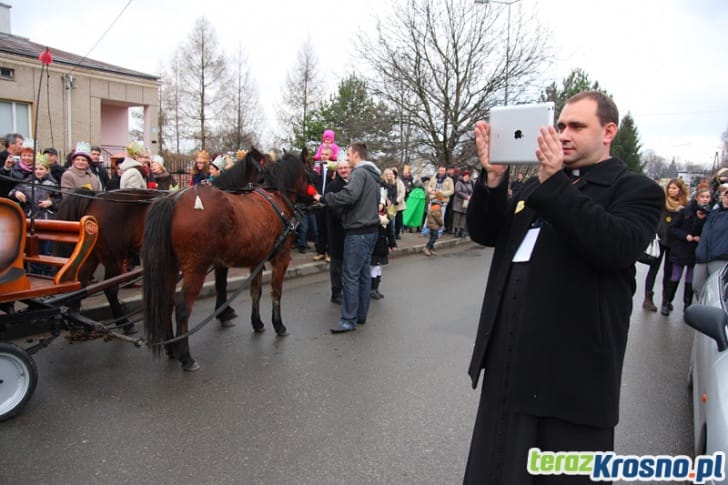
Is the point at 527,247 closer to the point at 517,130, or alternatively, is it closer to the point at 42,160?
the point at 517,130

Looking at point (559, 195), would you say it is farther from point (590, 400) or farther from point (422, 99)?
point (422, 99)

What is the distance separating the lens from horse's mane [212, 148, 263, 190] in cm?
553

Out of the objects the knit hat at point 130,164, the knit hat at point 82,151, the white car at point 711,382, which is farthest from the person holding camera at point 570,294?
the knit hat at point 82,151

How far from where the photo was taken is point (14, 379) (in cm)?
342

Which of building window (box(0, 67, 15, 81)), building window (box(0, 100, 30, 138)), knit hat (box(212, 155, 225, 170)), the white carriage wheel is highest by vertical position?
building window (box(0, 67, 15, 81))

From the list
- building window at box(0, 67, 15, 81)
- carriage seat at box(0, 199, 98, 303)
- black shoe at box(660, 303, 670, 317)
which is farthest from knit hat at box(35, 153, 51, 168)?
building window at box(0, 67, 15, 81)

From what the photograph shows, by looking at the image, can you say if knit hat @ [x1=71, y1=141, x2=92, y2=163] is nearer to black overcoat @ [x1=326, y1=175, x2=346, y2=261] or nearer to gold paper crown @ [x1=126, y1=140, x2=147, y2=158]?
gold paper crown @ [x1=126, y1=140, x2=147, y2=158]

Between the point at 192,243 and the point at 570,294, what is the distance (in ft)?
11.5

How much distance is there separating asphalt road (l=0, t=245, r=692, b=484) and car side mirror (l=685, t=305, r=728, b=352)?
1.13 metres

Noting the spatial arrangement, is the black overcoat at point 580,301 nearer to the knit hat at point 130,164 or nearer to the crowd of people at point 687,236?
the crowd of people at point 687,236

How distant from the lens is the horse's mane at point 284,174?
18.4 ft

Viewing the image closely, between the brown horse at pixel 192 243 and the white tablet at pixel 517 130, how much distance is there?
329 cm

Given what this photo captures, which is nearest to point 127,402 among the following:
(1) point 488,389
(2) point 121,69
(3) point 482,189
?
(1) point 488,389

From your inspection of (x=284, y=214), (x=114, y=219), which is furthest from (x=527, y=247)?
(x=114, y=219)
